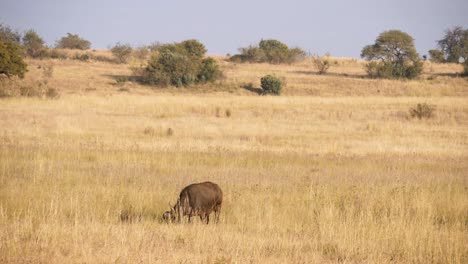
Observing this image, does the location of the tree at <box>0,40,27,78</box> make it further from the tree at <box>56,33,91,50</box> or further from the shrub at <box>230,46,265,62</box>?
the tree at <box>56,33,91,50</box>

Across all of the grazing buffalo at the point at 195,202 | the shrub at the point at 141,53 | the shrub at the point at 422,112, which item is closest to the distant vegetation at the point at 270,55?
the shrub at the point at 141,53

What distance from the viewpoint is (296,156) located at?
16.5 meters

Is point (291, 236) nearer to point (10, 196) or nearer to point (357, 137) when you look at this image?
point (10, 196)

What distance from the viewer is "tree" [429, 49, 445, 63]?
263 feet

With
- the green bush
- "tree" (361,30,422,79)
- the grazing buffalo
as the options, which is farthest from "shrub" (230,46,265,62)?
the grazing buffalo

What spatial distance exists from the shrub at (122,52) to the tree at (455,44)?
50.3 m

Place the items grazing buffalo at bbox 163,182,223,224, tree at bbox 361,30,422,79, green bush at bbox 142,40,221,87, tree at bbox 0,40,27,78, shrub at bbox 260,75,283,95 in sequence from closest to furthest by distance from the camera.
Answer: grazing buffalo at bbox 163,182,223,224
tree at bbox 0,40,27,78
shrub at bbox 260,75,283,95
green bush at bbox 142,40,221,87
tree at bbox 361,30,422,79

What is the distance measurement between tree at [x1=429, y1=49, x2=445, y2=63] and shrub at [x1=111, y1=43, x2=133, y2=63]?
160 feet

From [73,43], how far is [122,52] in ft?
95.4

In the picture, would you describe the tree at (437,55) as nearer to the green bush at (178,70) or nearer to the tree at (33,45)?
the green bush at (178,70)

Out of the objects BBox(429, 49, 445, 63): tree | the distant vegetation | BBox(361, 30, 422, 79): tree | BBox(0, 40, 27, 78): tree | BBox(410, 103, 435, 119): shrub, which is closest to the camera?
BBox(410, 103, 435, 119): shrub

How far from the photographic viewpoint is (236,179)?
1216cm

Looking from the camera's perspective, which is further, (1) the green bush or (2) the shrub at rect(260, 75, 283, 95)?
(1) the green bush

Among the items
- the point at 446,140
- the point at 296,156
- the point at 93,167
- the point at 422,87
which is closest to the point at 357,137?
the point at 446,140
